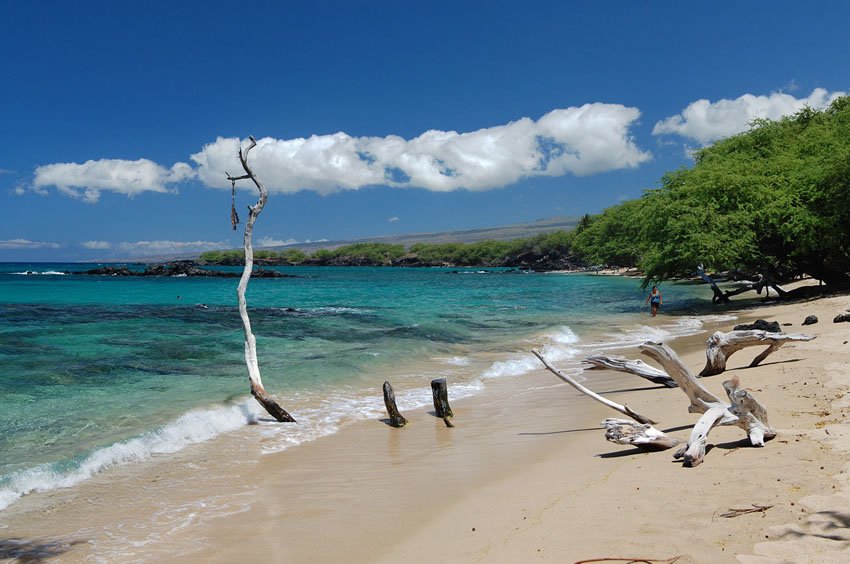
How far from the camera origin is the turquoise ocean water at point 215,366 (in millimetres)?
8703

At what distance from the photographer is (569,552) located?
407 cm

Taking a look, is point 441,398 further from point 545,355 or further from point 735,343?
point 545,355

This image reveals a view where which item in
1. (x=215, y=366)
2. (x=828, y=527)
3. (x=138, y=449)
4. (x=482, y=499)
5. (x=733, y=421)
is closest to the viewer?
(x=828, y=527)

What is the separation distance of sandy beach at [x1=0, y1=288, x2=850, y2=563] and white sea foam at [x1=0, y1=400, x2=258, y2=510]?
10.1 inches

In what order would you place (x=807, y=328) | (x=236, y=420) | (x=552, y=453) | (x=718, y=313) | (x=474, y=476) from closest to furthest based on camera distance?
(x=474, y=476), (x=552, y=453), (x=236, y=420), (x=807, y=328), (x=718, y=313)

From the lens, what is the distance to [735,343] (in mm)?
10625

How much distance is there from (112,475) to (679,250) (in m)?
25.2

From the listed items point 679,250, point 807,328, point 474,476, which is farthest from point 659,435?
point 679,250

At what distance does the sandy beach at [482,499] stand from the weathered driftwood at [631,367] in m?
1.31

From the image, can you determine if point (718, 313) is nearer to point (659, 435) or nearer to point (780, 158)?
point (780, 158)

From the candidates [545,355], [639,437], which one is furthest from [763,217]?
[639,437]

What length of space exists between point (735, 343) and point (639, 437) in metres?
5.84

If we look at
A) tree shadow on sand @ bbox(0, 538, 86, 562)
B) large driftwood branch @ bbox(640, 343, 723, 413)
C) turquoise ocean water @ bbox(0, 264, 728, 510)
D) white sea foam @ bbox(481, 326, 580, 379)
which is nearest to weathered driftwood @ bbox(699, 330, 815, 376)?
large driftwood branch @ bbox(640, 343, 723, 413)

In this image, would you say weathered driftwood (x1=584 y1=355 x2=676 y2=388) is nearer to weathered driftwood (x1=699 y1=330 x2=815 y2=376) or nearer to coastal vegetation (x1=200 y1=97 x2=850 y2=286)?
weathered driftwood (x1=699 y1=330 x2=815 y2=376)
